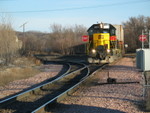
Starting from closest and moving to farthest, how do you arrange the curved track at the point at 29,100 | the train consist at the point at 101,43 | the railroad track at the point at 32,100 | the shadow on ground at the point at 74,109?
the shadow on ground at the point at 74,109
the railroad track at the point at 32,100
the curved track at the point at 29,100
the train consist at the point at 101,43

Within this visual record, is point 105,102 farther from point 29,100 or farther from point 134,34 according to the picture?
point 134,34

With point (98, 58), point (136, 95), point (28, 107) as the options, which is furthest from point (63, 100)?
point (98, 58)

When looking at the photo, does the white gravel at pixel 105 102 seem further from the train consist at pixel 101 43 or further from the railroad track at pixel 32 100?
the train consist at pixel 101 43

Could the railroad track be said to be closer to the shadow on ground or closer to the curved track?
the curved track

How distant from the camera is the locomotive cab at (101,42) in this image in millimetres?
20836

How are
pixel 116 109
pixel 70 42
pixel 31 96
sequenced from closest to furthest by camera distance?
pixel 116 109 < pixel 31 96 < pixel 70 42

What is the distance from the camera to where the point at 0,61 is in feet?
72.7

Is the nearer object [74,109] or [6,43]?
[74,109]

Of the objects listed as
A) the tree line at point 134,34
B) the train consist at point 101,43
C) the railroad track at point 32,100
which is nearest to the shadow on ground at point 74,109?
the railroad track at point 32,100

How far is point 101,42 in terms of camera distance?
21.6 m

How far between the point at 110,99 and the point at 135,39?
52.7m

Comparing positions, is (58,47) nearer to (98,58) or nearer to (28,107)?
(98,58)

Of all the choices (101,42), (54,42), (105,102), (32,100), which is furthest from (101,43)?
(54,42)

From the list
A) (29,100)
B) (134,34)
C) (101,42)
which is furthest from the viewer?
(134,34)
